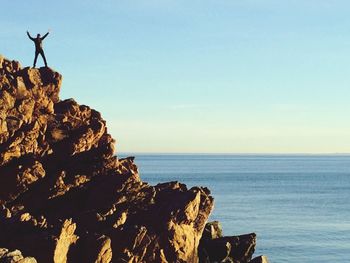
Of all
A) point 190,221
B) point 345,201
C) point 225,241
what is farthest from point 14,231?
→ point 345,201

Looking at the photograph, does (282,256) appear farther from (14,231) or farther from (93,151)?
(14,231)

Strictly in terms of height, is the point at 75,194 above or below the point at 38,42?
below

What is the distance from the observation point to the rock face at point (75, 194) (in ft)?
144

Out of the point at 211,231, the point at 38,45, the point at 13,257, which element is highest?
the point at 38,45

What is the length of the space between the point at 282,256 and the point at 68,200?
5260cm

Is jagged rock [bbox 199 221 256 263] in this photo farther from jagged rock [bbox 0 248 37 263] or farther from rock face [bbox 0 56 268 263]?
jagged rock [bbox 0 248 37 263]

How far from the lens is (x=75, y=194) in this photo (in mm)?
49219

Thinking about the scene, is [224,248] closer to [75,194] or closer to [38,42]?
[75,194]

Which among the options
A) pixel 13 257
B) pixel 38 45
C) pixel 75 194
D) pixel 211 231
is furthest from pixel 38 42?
pixel 13 257

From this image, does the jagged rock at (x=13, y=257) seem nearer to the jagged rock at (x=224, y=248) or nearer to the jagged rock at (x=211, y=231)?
the jagged rock at (x=224, y=248)

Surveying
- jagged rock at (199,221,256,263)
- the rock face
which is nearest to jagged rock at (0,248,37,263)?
the rock face

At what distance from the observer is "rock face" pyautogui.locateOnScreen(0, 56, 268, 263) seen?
144 ft

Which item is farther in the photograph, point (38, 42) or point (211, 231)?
point (211, 231)

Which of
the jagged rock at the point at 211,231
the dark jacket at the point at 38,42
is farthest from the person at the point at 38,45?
the jagged rock at the point at 211,231
